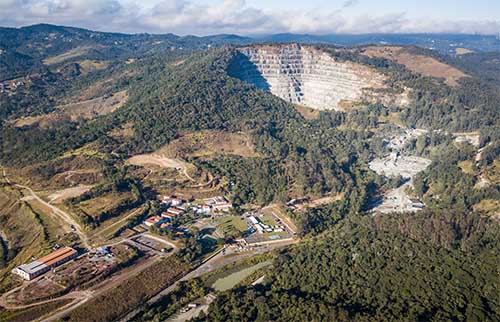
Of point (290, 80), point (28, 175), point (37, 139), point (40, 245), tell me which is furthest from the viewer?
point (290, 80)

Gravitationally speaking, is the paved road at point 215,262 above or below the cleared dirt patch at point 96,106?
below

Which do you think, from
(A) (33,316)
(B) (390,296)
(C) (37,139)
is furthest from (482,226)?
(C) (37,139)

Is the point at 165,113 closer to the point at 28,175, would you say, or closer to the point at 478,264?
the point at 28,175

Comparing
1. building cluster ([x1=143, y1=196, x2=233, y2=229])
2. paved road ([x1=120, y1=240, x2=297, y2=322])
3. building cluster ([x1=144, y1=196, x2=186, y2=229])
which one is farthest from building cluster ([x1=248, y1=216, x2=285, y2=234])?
building cluster ([x1=144, y1=196, x2=186, y2=229])

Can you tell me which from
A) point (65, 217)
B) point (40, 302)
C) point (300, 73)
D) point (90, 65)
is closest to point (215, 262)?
point (40, 302)

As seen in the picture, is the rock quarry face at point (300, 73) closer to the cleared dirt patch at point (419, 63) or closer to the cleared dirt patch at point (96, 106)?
the cleared dirt patch at point (419, 63)

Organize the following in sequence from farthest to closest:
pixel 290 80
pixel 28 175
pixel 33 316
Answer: pixel 290 80 < pixel 28 175 < pixel 33 316

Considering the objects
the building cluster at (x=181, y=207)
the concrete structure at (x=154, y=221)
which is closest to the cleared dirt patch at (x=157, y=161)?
the building cluster at (x=181, y=207)
